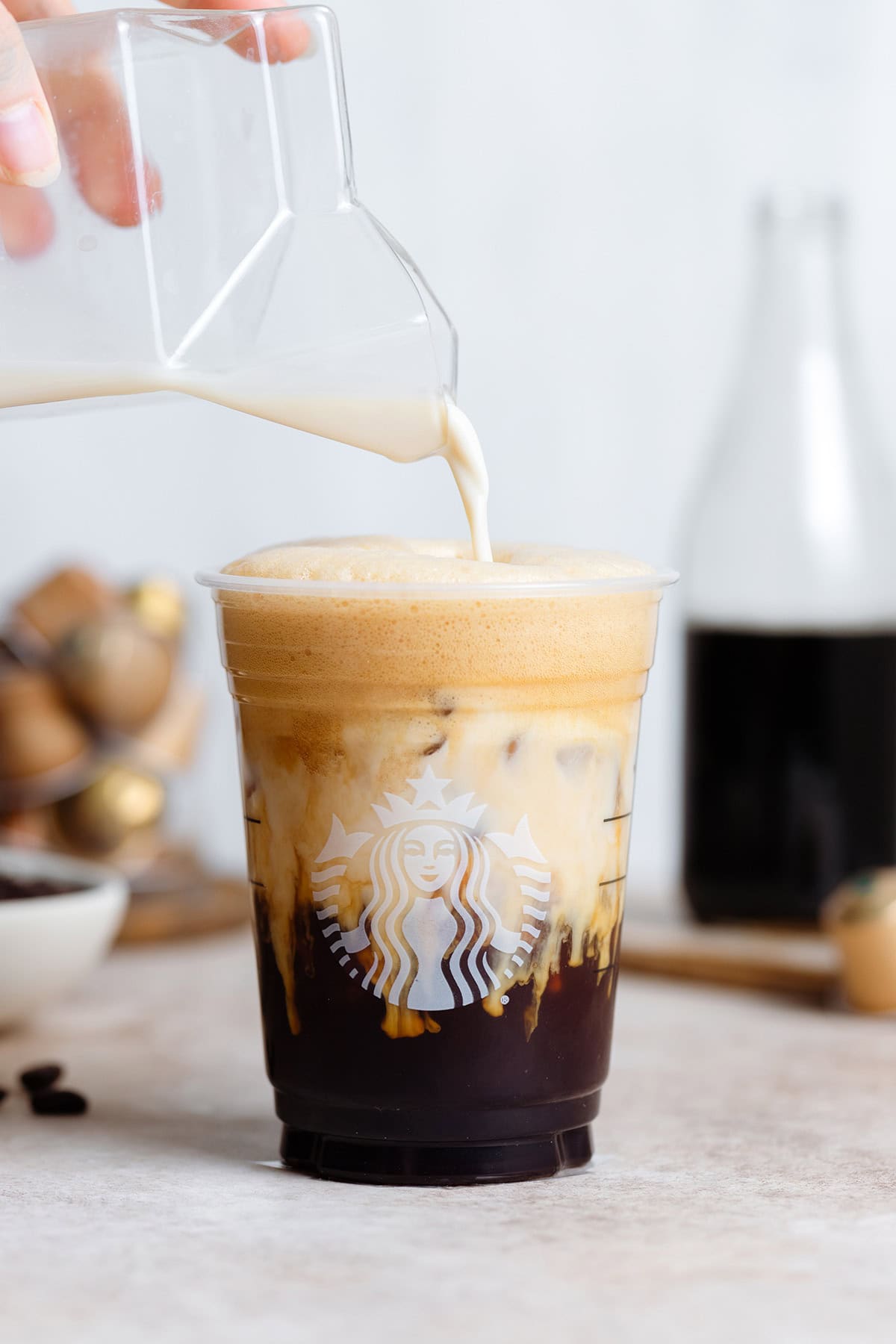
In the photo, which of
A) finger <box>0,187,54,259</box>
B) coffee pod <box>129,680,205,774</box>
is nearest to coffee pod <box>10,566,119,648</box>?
coffee pod <box>129,680,205,774</box>

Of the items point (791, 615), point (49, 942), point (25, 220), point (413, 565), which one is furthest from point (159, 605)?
point (413, 565)

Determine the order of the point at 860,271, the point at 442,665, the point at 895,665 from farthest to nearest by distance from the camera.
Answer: the point at 860,271 < the point at 895,665 < the point at 442,665

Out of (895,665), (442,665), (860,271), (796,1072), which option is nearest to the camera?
(442,665)

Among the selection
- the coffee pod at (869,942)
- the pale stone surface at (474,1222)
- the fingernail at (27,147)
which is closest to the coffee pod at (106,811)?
the pale stone surface at (474,1222)

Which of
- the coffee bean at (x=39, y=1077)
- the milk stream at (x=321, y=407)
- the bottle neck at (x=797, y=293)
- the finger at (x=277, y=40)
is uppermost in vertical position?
the finger at (x=277, y=40)

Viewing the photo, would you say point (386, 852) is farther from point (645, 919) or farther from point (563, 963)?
point (645, 919)

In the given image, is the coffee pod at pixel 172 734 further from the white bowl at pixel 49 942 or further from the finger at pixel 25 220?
the finger at pixel 25 220

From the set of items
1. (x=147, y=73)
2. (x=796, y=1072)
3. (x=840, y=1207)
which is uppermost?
(x=147, y=73)

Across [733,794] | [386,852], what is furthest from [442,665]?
[733,794]
